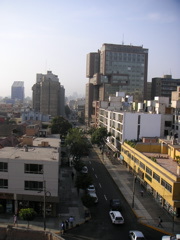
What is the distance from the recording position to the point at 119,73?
127312mm

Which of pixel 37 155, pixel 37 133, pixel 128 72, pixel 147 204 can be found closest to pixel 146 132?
pixel 37 133

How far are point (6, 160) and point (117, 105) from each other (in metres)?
56.1

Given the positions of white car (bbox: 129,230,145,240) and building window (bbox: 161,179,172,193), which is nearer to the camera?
white car (bbox: 129,230,145,240)

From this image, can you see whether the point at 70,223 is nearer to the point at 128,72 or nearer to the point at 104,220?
the point at 104,220

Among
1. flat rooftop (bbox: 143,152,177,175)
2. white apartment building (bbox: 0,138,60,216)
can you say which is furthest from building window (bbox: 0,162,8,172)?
flat rooftop (bbox: 143,152,177,175)

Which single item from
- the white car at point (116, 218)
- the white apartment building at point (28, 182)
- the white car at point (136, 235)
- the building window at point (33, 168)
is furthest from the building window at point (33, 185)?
the white car at point (136, 235)

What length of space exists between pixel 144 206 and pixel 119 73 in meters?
98.6

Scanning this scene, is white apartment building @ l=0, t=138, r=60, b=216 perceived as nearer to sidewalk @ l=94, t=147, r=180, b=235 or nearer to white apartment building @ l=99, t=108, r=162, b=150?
→ sidewalk @ l=94, t=147, r=180, b=235

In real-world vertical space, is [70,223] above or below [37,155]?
below

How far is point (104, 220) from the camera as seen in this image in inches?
1141

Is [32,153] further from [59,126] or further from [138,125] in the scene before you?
[59,126]

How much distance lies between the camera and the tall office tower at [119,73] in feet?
406

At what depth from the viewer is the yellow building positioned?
30.2 meters

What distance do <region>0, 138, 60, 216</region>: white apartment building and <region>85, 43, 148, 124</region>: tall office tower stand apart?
92.3 m
